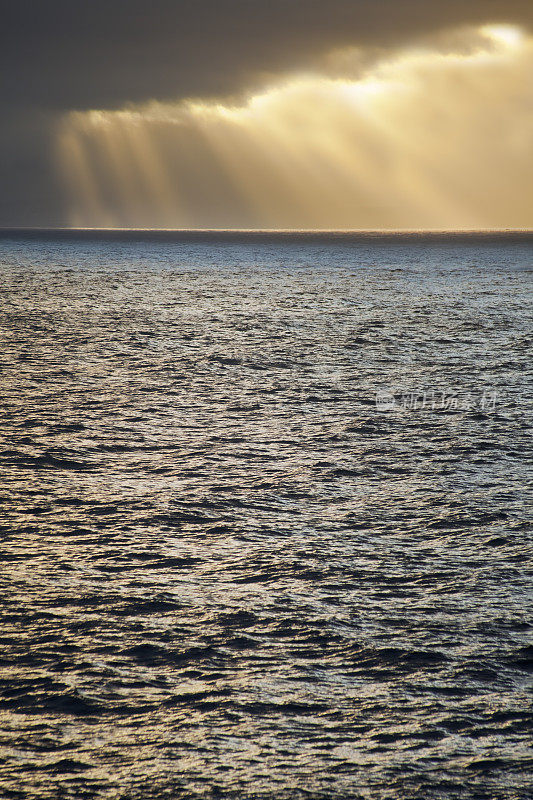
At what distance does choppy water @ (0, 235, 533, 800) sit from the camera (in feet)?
16.0

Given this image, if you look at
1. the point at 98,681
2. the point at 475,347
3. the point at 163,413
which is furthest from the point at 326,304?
the point at 98,681

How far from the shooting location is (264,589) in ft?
23.3

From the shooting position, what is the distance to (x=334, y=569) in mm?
7523

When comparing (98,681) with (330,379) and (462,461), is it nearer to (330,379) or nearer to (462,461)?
(462,461)

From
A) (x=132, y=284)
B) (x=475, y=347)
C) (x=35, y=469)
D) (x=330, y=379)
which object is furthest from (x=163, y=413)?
(x=132, y=284)

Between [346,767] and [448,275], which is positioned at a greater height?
[448,275]

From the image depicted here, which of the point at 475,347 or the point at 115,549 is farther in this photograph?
the point at 475,347

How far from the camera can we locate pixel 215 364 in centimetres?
2011

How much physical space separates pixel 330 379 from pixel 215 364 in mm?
3541

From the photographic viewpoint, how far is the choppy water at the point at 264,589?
4863mm

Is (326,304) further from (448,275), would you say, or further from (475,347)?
(448,275)

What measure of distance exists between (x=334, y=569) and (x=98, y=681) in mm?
2653

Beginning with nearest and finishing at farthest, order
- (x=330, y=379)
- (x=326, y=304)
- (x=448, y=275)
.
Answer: (x=330, y=379), (x=326, y=304), (x=448, y=275)

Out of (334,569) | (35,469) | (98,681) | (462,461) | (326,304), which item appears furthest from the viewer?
(326,304)
